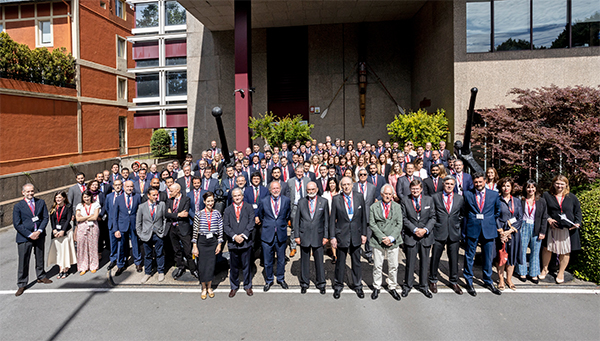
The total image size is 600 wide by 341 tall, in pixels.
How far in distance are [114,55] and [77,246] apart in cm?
2365

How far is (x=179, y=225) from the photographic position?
6.31 metres

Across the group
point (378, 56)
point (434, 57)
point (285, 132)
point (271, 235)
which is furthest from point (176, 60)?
point (271, 235)

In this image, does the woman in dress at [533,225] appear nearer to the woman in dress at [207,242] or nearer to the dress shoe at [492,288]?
the dress shoe at [492,288]

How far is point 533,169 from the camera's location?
8586 mm

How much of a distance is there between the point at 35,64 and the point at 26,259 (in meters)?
16.0

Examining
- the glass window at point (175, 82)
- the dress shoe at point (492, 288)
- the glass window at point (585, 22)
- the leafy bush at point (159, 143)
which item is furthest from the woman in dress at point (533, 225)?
the leafy bush at point (159, 143)

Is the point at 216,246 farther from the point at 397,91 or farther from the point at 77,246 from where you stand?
the point at 397,91

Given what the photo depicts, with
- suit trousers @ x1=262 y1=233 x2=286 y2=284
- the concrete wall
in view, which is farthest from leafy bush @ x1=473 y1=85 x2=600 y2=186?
suit trousers @ x1=262 y1=233 x2=286 y2=284

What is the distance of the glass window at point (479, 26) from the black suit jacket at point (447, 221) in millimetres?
9645

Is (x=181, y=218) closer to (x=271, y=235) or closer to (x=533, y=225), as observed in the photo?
(x=271, y=235)

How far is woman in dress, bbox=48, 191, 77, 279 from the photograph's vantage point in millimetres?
6672

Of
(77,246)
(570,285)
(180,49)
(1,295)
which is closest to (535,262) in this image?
(570,285)

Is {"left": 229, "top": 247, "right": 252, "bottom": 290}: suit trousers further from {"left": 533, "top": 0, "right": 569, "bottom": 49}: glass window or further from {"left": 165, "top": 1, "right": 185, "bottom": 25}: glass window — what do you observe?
{"left": 165, "top": 1, "right": 185, "bottom": 25}: glass window

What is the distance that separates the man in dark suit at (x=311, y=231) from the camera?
5664 millimetres
